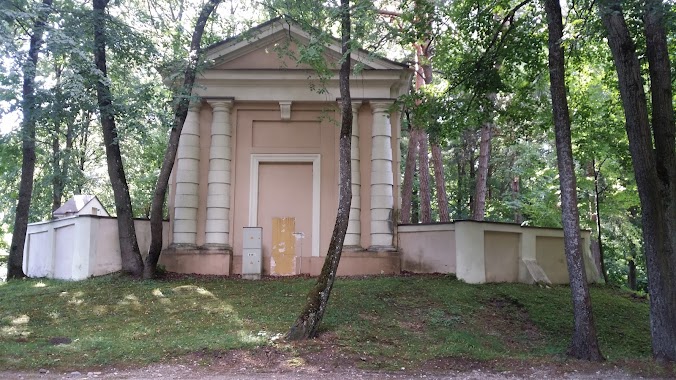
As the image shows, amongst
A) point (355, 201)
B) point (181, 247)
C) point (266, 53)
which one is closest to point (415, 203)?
point (355, 201)

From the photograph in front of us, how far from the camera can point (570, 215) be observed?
839 centimetres

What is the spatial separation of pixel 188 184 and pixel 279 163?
260 cm

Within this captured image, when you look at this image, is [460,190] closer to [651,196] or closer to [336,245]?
[651,196]

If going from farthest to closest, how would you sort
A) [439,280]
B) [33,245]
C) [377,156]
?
[33,245], [377,156], [439,280]

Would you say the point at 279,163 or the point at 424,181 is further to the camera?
the point at 424,181

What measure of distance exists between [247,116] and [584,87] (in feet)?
31.4

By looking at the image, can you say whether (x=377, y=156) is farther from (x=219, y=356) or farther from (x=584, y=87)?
(x=219, y=356)

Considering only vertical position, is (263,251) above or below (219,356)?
above

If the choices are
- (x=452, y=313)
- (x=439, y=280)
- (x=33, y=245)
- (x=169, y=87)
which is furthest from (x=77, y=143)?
(x=452, y=313)

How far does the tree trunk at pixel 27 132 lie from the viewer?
1012 centimetres

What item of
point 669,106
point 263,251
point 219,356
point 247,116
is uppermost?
point 247,116

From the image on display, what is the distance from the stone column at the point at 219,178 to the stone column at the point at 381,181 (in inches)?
160

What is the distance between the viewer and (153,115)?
39.8 ft

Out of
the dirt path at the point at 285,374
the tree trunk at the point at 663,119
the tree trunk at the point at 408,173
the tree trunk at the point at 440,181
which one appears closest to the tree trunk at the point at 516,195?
the tree trunk at the point at 440,181
